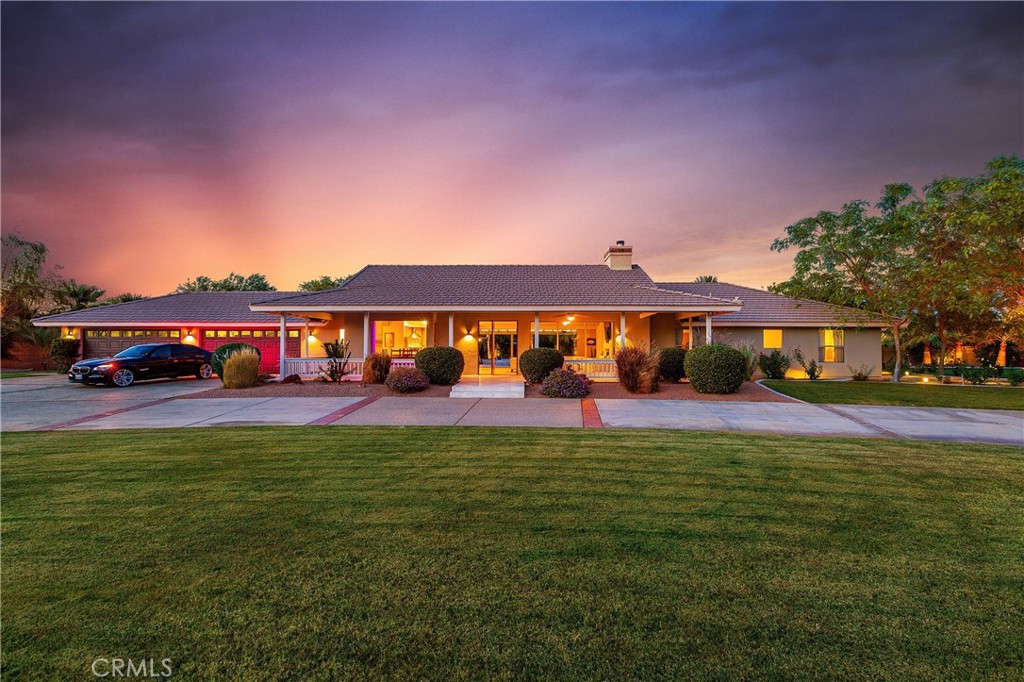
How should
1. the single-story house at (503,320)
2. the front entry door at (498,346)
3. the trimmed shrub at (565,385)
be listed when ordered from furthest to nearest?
the front entry door at (498,346)
the single-story house at (503,320)
the trimmed shrub at (565,385)

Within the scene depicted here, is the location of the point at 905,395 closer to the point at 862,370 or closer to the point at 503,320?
the point at 862,370

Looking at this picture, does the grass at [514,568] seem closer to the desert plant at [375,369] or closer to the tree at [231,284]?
the desert plant at [375,369]

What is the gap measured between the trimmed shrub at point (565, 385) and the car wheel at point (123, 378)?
51.1 feet

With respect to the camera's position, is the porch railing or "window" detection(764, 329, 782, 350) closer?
the porch railing

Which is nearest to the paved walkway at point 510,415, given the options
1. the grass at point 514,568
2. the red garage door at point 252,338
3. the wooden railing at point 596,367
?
the grass at point 514,568

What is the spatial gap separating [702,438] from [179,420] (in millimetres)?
10482

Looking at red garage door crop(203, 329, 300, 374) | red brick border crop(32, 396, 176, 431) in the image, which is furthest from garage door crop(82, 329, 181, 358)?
red brick border crop(32, 396, 176, 431)

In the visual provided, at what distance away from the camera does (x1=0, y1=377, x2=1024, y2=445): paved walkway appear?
27.2 feet

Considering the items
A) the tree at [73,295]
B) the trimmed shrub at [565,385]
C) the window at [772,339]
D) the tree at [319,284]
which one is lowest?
the trimmed shrub at [565,385]

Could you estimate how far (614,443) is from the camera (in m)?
6.76

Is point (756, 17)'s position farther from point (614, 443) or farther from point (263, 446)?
point (263, 446)

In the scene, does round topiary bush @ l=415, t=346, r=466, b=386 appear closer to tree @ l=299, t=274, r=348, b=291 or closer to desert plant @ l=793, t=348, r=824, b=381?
desert plant @ l=793, t=348, r=824, b=381

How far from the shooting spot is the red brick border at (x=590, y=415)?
843 cm

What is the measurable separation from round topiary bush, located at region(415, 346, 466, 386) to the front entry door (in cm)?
430
